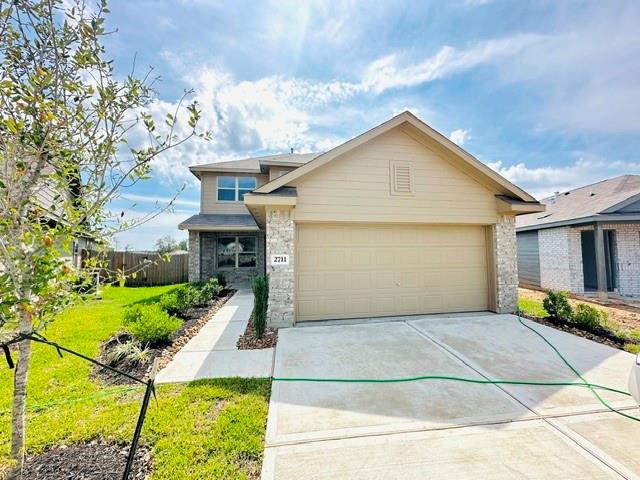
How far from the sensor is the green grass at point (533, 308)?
774 cm

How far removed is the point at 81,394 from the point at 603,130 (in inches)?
736

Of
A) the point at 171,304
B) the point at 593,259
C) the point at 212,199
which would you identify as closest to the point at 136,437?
the point at 171,304

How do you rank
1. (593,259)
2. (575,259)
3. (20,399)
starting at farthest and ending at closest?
(593,259) < (575,259) < (20,399)

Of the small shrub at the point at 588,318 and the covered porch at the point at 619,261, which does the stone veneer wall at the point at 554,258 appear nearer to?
the covered porch at the point at 619,261

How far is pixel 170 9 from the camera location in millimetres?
4535

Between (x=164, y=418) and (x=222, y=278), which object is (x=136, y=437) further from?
(x=222, y=278)

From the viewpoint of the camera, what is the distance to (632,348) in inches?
202

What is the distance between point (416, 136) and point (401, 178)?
3.99ft

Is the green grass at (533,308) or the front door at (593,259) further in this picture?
the front door at (593,259)

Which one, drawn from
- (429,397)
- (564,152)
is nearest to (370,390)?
(429,397)

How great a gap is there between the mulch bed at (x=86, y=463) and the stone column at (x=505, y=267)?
8.30 meters

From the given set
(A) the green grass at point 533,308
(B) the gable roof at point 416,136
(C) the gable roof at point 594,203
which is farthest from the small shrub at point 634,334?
(C) the gable roof at point 594,203

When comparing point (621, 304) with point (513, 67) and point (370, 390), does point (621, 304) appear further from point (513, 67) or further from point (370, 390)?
point (370, 390)

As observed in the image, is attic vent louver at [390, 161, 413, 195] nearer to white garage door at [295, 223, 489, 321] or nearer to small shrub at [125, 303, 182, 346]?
white garage door at [295, 223, 489, 321]
